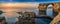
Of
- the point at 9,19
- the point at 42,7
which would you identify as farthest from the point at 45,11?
the point at 9,19

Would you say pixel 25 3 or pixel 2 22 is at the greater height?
pixel 25 3

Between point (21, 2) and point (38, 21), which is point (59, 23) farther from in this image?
point (21, 2)

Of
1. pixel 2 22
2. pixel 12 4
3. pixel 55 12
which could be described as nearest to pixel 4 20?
pixel 2 22

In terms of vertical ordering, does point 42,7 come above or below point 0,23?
above

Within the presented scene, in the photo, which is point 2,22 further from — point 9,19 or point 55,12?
point 55,12

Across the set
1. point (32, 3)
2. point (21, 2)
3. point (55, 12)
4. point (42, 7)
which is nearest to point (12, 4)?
point (21, 2)

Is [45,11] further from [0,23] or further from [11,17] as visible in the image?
[0,23]

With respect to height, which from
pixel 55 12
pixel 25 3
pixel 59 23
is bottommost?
pixel 59 23
